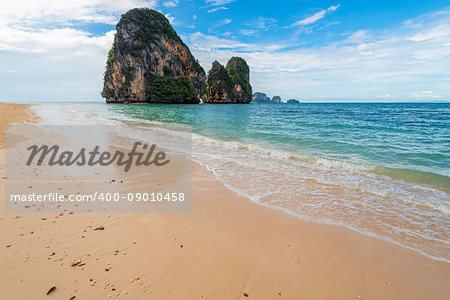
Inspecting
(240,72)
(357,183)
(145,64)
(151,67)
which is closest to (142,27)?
(145,64)

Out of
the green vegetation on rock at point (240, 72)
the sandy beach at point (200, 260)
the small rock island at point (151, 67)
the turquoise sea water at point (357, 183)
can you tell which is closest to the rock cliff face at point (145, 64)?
the small rock island at point (151, 67)

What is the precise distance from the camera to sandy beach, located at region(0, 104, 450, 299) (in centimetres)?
239

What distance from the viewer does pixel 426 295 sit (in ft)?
8.10

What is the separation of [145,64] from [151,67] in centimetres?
282

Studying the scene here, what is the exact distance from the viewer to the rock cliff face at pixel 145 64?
81.8 meters

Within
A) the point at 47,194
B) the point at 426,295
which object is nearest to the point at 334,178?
the point at 426,295

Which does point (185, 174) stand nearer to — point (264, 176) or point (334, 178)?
point (264, 176)

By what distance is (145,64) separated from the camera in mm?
84562

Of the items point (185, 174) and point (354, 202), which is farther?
point (185, 174)

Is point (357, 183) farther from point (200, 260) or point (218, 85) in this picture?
point (218, 85)

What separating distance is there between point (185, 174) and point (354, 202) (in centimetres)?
461

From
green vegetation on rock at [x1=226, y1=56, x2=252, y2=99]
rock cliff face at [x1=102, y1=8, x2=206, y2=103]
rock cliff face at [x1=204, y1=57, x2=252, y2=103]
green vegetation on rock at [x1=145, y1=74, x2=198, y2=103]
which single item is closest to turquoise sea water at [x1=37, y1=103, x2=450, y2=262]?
green vegetation on rock at [x1=145, y1=74, x2=198, y2=103]

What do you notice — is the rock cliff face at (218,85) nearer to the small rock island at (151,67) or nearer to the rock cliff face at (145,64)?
the small rock island at (151,67)

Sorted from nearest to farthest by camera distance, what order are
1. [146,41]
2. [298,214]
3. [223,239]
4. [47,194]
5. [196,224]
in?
[223,239], [196,224], [298,214], [47,194], [146,41]
